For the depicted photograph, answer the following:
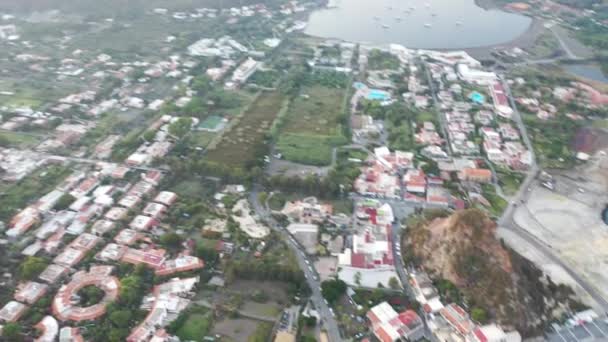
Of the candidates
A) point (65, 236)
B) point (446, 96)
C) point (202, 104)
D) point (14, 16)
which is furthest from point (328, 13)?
point (65, 236)

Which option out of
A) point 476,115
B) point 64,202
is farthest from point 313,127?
point 64,202

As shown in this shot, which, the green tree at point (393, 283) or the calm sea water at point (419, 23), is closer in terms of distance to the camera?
the green tree at point (393, 283)

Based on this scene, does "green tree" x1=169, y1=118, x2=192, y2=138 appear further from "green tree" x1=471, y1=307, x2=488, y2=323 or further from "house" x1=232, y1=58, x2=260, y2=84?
"green tree" x1=471, y1=307, x2=488, y2=323

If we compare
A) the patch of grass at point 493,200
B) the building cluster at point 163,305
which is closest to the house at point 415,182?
the patch of grass at point 493,200

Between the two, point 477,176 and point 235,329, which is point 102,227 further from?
point 477,176

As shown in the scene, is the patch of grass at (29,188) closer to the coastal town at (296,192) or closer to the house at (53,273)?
the coastal town at (296,192)

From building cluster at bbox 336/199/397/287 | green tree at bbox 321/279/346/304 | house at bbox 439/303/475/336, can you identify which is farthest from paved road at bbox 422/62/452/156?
green tree at bbox 321/279/346/304
